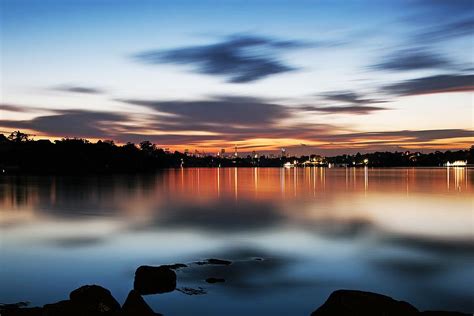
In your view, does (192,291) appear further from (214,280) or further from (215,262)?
(215,262)

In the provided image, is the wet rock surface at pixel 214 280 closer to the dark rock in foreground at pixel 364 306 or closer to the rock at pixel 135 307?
the rock at pixel 135 307

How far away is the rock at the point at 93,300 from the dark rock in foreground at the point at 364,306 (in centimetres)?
556

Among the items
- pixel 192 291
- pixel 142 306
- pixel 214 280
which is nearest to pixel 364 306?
pixel 142 306

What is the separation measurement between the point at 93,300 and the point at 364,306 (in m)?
6.92

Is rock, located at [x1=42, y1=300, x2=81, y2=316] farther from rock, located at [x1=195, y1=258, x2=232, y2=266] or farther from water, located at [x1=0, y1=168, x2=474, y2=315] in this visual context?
rock, located at [x1=195, y1=258, x2=232, y2=266]

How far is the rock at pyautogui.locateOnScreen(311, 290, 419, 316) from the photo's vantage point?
36.8 ft

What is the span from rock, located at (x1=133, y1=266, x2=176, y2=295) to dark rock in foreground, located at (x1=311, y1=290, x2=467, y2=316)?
6.09m

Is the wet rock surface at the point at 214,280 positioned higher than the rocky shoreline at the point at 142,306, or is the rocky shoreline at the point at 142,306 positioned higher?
the rocky shoreline at the point at 142,306

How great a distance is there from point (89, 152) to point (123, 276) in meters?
172

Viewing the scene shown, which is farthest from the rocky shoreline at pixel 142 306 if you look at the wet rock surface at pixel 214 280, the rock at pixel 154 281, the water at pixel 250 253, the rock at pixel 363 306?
the wet rock surface at pixel 214 280

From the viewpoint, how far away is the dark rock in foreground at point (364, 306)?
11219 mm

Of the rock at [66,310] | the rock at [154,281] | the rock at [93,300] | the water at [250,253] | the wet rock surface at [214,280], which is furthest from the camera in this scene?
the wet rock surface at [214,280]

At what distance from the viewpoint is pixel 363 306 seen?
11320 mm

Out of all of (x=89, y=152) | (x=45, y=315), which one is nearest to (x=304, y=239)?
(x=45, y=315)
